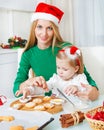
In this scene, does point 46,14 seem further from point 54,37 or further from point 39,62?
point 39,62

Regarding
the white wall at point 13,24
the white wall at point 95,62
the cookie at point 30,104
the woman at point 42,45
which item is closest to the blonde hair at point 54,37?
the woman at point 42,45

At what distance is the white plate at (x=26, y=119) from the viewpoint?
2.77 ft

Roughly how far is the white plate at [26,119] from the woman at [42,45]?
1.94ft

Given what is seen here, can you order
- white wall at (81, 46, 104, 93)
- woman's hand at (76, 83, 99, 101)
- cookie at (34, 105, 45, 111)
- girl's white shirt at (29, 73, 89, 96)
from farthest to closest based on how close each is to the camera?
white wall at (81, 46, 104, 93) < girl's white shirt at (29, 73, 89, 96) < woman's hand at (76, 83, 99, 101) < cookie at (34, 105, 45, 111)

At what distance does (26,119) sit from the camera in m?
0.89

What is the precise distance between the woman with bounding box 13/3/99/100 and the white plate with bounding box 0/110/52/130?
0.59 metres

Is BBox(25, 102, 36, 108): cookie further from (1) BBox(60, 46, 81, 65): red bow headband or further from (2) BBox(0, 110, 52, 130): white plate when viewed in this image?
(1) BBox(60, 46, 81, 65): red bow headband

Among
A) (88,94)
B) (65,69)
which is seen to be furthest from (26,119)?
(65,69)

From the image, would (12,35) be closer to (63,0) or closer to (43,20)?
(63,0)

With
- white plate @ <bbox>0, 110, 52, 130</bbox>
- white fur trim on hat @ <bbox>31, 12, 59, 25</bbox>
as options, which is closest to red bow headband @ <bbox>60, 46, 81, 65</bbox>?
white fur trim on hat @ <bbox>31, 12, 59, 25</bbox>

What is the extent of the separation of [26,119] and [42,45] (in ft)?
2.84

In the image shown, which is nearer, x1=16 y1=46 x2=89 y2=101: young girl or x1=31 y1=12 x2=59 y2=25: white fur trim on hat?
x1=16 y1=46 x2=89 y2=101: young girl

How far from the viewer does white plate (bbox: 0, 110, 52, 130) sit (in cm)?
84

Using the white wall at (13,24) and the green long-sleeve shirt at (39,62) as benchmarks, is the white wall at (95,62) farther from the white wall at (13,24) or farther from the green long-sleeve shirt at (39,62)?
the white wall at (13,24)
